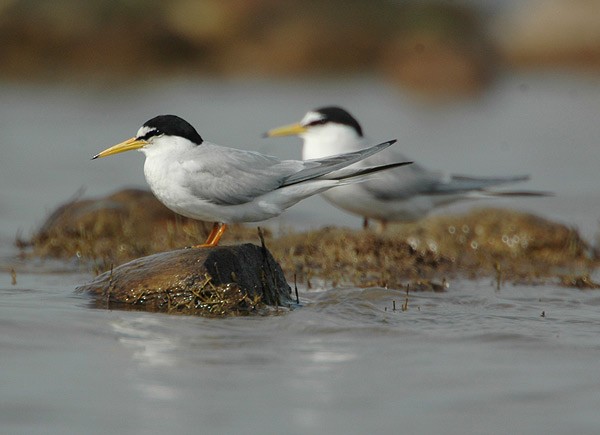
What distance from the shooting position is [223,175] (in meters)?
6.58

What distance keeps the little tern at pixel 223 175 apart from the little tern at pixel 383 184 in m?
2.37

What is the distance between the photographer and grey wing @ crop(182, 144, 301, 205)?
647 cm

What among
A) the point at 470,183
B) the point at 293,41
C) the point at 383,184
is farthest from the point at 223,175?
the point at 293,41

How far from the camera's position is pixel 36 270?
8.29 m

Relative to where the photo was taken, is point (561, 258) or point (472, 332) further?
point (561, 258)

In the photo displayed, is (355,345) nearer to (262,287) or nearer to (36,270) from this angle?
(262,287)

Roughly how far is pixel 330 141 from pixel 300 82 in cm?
1427

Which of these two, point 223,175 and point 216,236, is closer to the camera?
point 223,175

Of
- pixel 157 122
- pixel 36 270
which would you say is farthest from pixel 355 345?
pixel 36 270

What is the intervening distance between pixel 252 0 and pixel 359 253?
19623mm

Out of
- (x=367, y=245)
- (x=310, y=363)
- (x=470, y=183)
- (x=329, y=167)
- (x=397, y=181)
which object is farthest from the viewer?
(x=470, y=183)

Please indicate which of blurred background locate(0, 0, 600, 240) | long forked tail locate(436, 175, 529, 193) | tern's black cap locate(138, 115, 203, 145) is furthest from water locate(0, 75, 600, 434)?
blurred background locate(0, 0, 600, 240)

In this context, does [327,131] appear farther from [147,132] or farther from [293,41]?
[293,41]

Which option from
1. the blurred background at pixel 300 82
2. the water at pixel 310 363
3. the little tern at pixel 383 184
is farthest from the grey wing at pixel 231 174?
the blurred background at pixel 300 82
